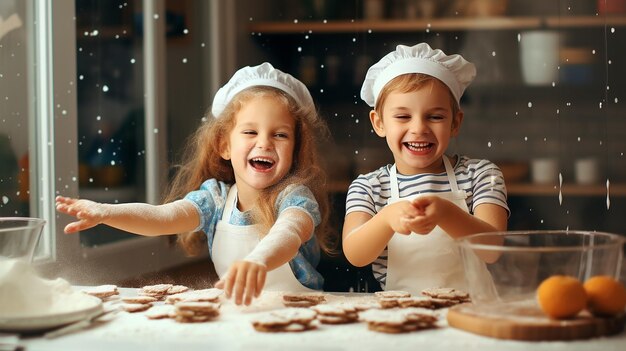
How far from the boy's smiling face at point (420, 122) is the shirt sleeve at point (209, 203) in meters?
0.27

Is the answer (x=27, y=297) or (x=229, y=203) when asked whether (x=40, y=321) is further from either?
(x=229, y=203)

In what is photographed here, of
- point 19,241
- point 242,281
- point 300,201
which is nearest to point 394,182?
point 300,201

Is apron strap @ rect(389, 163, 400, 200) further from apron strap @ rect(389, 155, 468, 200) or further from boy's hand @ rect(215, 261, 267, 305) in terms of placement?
boy's hand @ rect(215, 261, 267, 305)

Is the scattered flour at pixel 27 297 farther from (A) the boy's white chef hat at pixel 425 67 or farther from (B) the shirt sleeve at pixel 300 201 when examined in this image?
(A) the boy's white chef hat at pixel 425 67

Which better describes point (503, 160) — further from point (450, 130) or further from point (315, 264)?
point (315, 264)

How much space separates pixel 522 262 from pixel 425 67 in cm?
41

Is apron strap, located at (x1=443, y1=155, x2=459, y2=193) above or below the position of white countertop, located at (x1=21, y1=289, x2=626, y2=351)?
above

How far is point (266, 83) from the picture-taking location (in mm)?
1174

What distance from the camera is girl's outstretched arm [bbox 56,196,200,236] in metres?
1.03

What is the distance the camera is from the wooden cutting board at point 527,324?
745 millimetres

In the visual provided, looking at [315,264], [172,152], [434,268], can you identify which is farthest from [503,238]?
[172,152]

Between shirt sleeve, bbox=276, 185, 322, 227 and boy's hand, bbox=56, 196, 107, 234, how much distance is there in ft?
0.79

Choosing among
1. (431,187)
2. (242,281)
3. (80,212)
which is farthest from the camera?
(431,187)

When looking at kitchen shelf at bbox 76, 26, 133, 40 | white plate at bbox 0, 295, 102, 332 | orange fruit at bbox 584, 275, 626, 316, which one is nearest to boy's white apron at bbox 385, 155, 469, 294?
orange fruit at bbox 584, 275, 626, 316
